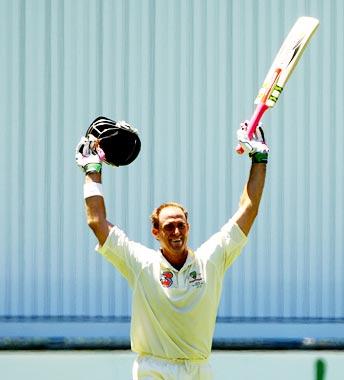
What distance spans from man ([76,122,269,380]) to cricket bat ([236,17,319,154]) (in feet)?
1.27

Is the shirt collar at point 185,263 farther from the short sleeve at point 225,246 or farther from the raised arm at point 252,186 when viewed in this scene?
the raised arm at point 252,186

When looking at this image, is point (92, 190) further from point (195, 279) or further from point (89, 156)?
point (195, 279)

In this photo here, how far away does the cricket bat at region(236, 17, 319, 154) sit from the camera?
590 centimetres

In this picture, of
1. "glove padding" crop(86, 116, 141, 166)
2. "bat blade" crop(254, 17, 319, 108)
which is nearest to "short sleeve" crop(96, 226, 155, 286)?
"glove padding" crop(86, 116, 141, 166)

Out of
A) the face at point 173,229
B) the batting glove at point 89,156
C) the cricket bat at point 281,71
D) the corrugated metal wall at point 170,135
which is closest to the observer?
the face at point 173,229

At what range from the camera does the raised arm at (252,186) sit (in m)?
5.81

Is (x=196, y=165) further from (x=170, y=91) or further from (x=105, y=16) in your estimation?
(x=105, y=16)

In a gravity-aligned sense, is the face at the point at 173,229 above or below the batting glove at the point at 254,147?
below

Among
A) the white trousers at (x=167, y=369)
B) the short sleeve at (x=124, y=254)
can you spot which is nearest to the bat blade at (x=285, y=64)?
the short sleeve at (x=124, y=254)

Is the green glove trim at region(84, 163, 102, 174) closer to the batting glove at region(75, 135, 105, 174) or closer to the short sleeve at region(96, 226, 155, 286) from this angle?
the batting glove at region(75, 135, 105, 174)

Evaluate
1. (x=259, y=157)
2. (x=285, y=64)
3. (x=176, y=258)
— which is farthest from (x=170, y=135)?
(x=176, y=258)

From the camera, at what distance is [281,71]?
601 cm

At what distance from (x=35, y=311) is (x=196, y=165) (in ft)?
4.23

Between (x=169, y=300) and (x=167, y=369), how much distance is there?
9.7 inches
